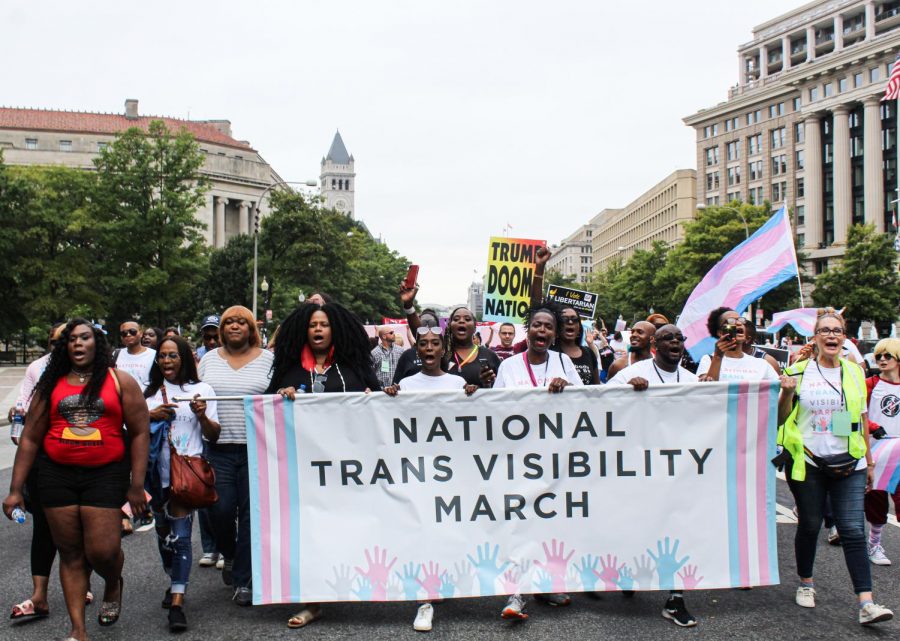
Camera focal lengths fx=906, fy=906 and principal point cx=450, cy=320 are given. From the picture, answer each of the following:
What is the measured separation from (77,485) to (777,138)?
93573 millimetres

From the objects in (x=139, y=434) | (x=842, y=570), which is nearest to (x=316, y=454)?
(x=139, y=434)

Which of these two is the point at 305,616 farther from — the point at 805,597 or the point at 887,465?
the point at 887,465

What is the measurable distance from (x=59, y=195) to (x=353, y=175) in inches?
5992

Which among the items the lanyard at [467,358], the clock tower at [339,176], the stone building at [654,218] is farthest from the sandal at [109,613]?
the clock tower at [339,176]

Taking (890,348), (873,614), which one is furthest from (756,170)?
(873,614)

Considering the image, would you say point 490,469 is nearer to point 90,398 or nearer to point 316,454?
point 316,454

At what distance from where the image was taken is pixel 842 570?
613 cm

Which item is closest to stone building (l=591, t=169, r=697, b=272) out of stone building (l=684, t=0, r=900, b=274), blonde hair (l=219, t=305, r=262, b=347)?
stone building (l=684, t=0, r=900, b=274)

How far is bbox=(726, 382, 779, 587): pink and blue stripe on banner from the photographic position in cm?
518

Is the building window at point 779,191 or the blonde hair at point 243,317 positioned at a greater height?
the building window at point 779,191

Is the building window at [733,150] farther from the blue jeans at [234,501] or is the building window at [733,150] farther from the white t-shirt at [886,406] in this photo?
the blue jeans at [234,501]

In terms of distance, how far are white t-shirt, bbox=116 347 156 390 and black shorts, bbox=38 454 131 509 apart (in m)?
3.09

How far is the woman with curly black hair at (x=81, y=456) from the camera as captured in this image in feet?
14.8

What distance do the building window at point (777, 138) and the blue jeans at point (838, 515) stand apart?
9050 cm
